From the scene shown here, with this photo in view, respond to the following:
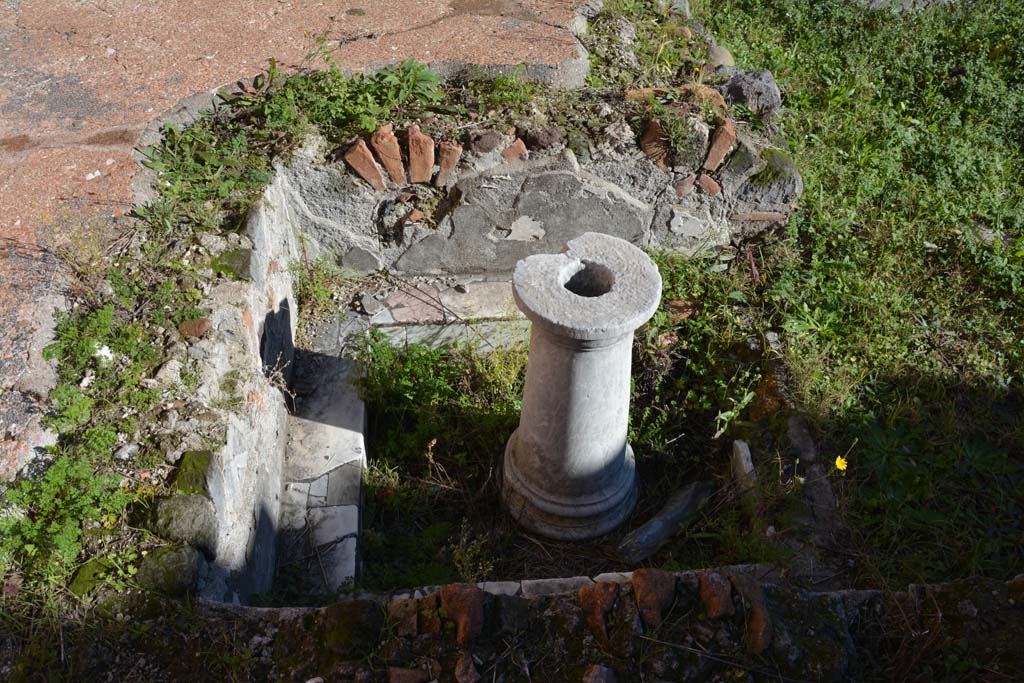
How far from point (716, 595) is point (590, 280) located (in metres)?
1.18

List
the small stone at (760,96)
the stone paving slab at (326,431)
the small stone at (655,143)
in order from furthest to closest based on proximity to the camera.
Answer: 1. the small stone at (760,96)
2. the small stone at (655,143)
3. the stone paving slab at (326,431)

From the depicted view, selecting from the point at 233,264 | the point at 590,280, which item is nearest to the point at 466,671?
the point at 590,280

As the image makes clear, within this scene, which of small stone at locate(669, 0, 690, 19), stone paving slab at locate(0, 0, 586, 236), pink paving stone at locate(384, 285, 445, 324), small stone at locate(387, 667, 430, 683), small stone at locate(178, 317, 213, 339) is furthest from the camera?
small stone at locate(669, 0, 690, 19)

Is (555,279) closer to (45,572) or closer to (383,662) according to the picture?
(383,662)

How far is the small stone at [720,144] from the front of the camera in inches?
156

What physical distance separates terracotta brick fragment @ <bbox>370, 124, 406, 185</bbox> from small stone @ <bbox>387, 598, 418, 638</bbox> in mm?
2347

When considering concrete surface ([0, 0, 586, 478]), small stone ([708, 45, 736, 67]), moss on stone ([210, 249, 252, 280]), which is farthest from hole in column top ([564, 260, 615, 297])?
small stone ([708, 45, 736, 67])

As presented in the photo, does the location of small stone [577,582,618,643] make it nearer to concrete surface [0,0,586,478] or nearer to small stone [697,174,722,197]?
concrete surface [0,0,586,478]

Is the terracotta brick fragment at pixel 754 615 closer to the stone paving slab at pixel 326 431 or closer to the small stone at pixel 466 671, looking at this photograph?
the small stone at pixel 466 671

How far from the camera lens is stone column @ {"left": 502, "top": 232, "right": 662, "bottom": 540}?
2559 millimetres

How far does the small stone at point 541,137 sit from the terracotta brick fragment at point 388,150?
667 mm

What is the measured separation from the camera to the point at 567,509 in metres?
3.24

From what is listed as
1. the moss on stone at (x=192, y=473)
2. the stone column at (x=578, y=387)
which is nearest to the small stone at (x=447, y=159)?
the stone column at (x=578, y=387)

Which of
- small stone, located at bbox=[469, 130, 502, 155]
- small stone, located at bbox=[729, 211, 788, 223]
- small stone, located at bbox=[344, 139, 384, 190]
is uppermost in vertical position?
small stone, located at bbox=[469, 130, 502, 155]
